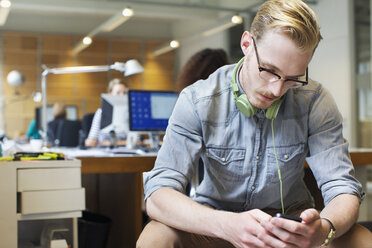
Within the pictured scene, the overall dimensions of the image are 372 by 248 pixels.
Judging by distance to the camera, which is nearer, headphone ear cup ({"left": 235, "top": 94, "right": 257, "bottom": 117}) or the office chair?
headphone ear cup ({"left": 235, "top": 94, "right": 257, "bottom": 117})

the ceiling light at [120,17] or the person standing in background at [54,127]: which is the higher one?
the ceiling light at [120,17]

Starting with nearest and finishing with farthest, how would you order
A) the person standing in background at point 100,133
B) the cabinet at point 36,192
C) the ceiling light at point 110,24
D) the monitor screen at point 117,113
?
the cabinet at point 36,192, the monitor screen at point 117,113, the person standing in background at point 100,133, the ceiling light at point 110,24

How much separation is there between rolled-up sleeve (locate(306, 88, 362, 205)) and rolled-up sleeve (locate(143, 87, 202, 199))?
0.35 metres

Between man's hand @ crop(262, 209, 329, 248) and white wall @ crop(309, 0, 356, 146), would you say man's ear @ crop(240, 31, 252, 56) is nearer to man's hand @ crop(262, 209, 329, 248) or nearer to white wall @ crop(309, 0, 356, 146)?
man's hand @ crop(262, 209, 329, 248)

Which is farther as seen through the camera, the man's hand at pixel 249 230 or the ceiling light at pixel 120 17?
the ceiling light at pixel 120 17

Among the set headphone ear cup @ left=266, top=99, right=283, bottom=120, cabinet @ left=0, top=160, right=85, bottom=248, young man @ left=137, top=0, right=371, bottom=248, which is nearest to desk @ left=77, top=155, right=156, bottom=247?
cabinet @ left=0, top=160, right=85, bottom=248

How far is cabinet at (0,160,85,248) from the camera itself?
5.74 ft

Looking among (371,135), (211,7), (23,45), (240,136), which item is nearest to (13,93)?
(23,45)

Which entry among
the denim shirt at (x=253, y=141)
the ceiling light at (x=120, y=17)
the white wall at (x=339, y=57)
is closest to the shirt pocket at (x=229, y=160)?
the denim shirt at (x=253, y=141)

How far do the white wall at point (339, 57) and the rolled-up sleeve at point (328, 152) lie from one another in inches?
215

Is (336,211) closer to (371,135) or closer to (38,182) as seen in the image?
(38,182)

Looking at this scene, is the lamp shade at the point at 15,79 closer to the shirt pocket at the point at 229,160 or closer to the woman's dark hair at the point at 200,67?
the woman's dark hair at the point at 200,67

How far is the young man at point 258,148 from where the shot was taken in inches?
50.8

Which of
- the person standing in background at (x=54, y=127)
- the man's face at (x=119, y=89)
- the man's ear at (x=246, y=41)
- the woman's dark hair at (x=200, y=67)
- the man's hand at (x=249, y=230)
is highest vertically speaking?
the man's face at (x=119, y=89)
